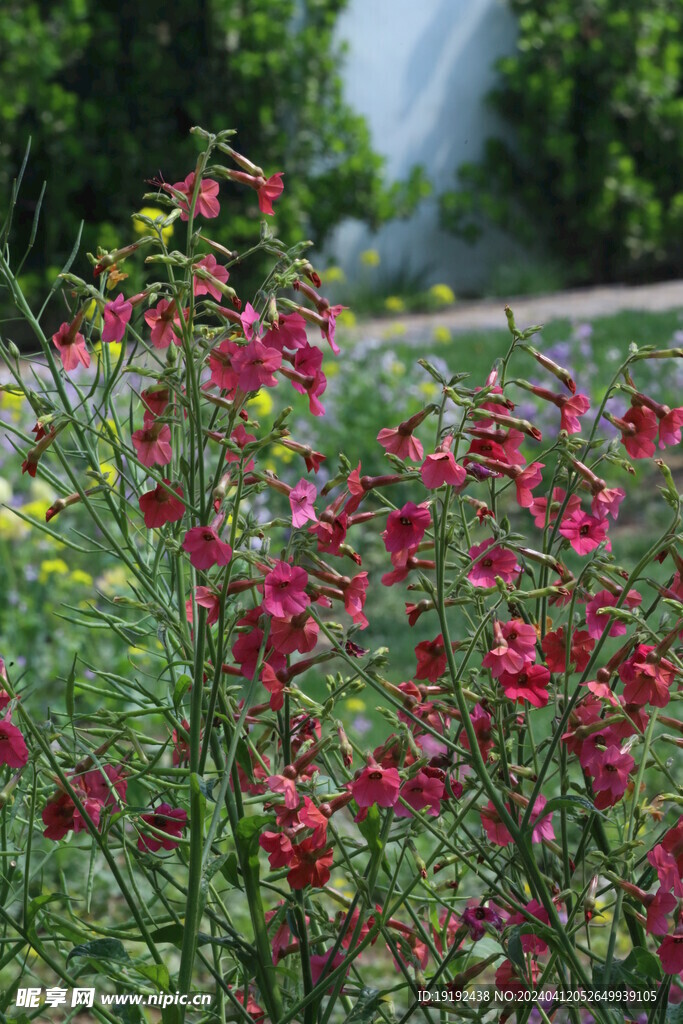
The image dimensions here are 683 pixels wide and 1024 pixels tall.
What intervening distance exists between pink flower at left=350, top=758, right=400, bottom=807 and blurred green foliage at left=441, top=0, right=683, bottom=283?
336 inches

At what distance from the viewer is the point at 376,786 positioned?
0.92m

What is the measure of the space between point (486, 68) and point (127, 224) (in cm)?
325

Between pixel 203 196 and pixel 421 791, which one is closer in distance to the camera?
pixel 421 791

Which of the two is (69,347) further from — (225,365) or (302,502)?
(302,502)

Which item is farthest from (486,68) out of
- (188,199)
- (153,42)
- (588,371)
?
(188,199)

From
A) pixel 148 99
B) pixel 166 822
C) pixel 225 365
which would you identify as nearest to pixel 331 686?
pixel 166 822

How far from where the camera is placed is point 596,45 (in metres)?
8.91

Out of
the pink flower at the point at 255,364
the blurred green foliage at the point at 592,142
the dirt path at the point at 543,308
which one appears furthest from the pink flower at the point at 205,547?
the blurred green foliage at the point at 592,142

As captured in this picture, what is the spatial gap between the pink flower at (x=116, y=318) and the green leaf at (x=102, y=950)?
49 cm

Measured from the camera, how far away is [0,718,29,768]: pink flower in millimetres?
961

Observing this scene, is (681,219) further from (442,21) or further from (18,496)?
(18,496)

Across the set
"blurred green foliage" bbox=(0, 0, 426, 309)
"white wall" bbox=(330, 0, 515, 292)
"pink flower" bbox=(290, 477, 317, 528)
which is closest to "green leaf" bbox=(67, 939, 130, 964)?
"pink flower" bbox=(290, 477, 317, 528)

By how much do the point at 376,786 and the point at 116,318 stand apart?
0.45 m

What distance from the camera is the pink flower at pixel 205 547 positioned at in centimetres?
92
